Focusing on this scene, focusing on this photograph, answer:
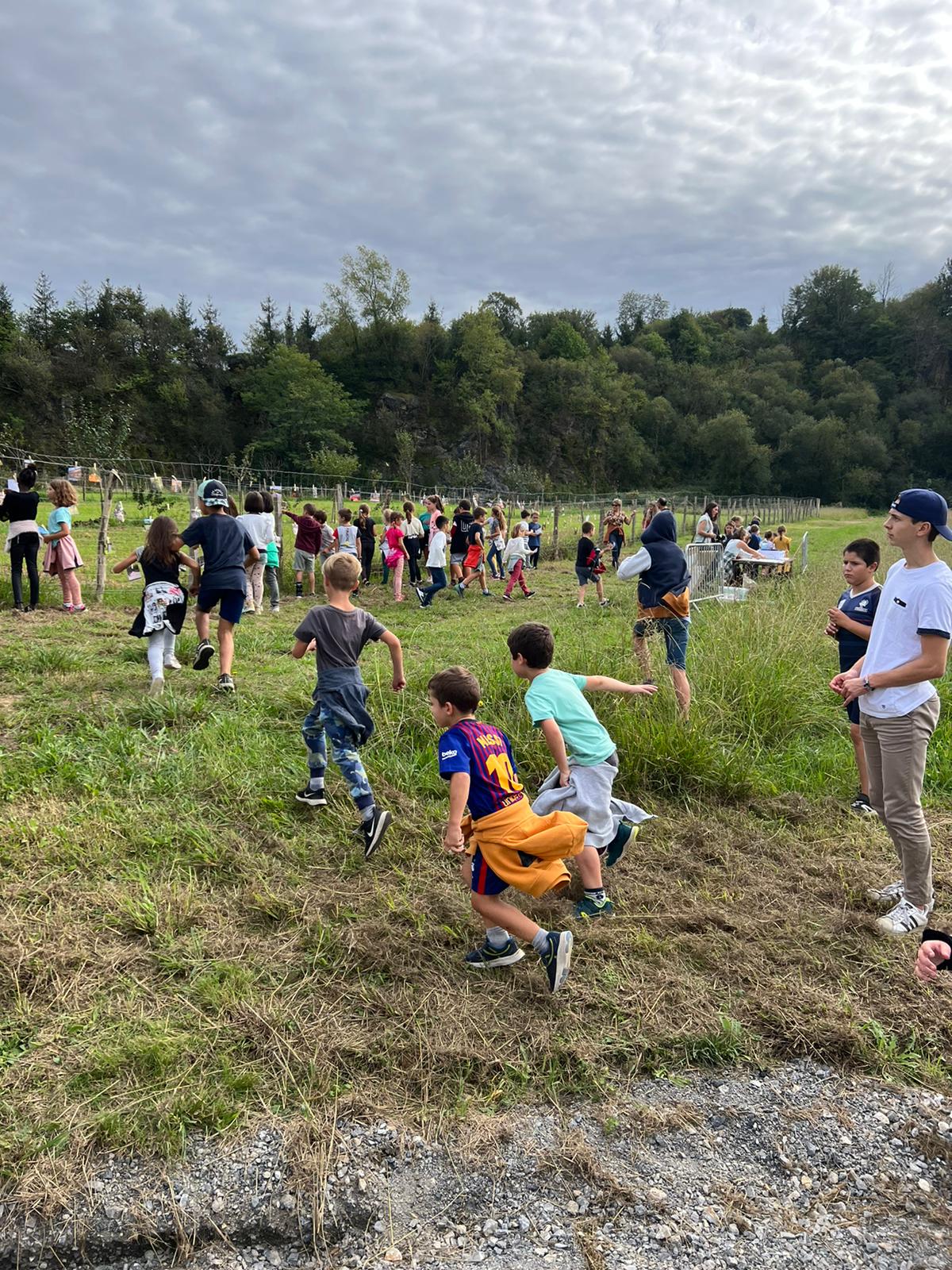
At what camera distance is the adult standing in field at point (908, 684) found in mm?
3143

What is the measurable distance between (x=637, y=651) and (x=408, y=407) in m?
76.0

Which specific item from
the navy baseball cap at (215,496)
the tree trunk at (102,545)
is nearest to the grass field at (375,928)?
the navy baseball cap at (215,496)

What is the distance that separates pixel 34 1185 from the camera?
218 centimetres

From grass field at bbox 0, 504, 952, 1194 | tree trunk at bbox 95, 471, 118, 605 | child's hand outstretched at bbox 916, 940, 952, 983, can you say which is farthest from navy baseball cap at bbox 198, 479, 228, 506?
child's hand outstretched at bbox 916, 940, 952, 983

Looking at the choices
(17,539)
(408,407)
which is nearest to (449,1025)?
(17,539)

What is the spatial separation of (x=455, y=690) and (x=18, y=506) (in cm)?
805

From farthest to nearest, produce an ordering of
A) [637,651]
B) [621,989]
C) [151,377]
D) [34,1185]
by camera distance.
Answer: [151,377] < [637,651] < [621,989] < [34,1185]

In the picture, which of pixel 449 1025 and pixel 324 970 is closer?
pixel 449 1025

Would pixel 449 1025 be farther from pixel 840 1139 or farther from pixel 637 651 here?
pixel 637 651

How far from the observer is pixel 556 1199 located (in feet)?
7.26

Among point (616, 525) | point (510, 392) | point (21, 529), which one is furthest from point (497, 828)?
point (510, 392)

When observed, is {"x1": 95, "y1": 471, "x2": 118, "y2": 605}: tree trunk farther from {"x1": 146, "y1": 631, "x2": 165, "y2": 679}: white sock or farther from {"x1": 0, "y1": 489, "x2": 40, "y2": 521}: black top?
{"x1": 146, "y1": 631, "x2": 165, "y2": 679}: white sock

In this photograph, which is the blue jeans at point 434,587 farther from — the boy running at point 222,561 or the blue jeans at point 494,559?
the boy running at point 222,561

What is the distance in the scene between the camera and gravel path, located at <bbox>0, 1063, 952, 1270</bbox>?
208 cm
